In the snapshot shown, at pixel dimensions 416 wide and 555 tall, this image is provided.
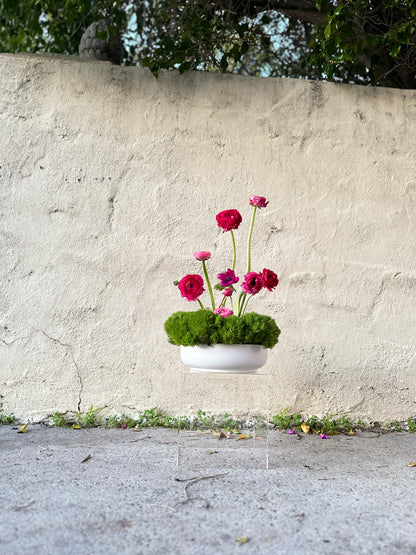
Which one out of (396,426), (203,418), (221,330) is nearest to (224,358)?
(221,330)

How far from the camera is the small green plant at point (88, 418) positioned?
8.56 feet

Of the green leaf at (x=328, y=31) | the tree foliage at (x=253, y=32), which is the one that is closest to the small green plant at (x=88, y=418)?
the tree foliage at (x=253, y=32)

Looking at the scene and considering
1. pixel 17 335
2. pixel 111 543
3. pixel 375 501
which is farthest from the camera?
pixel 17 335

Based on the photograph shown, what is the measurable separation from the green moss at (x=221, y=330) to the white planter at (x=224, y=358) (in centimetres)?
2

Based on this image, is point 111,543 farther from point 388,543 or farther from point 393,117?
point 393,117

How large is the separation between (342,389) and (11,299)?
166 cm

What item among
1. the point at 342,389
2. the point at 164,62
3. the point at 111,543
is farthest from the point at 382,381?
the point at 164,62

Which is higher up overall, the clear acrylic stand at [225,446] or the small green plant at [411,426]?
the clear acrylic stand at [225,446]

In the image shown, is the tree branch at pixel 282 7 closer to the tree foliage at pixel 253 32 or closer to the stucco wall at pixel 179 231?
the tree foliage at pixel 253 32

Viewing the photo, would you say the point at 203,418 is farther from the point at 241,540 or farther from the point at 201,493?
the point at 241,540

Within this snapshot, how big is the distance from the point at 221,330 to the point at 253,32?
2.01 m

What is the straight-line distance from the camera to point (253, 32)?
126 inches

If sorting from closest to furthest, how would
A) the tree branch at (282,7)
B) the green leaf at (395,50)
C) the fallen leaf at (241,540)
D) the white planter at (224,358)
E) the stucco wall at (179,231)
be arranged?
the fallen leaf at (241,540)
the white planter at (224,358)
the stucco wall at (179,231)
the green leaf at (395,50)
the tree branch at (282,7)

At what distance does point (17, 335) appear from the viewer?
2637 mm
